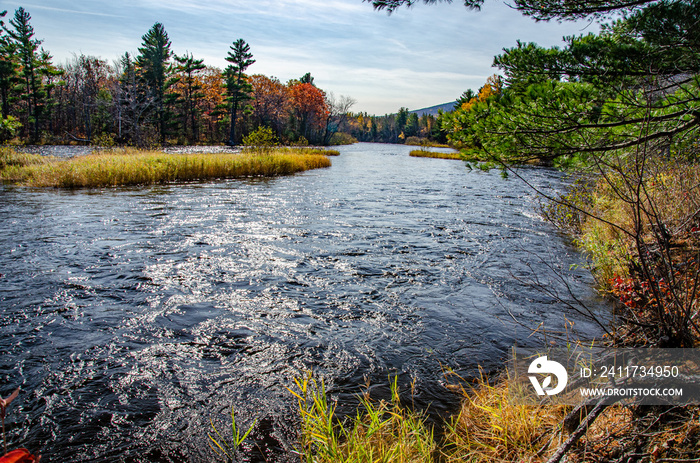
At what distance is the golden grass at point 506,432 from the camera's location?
3129 mm

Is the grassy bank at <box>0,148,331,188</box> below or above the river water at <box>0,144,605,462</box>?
above

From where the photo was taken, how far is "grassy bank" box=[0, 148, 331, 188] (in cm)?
1777

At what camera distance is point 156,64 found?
2010 inches

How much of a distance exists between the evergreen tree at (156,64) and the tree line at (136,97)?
13 cm

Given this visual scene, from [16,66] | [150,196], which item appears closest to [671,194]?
[150,196]

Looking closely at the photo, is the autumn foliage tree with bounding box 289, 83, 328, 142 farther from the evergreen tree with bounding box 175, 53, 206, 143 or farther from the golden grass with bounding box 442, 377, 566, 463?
the golden grass with bounding box 442, 377, 566, 463

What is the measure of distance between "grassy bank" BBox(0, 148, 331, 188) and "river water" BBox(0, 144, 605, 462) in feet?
16.9

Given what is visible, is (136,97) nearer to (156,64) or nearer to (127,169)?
(156,64)

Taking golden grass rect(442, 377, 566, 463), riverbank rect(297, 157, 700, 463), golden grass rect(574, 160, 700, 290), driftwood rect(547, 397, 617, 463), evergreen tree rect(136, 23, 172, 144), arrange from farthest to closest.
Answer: evergreen tree rect(136, 23, 172, 144) < golden grass rect(574, 160, 700, 290) < golden grass rect(442, 377, 566, 463) < riverbank rect(297, 157, 700, 463) < driftwood rect(547, 397, 617, 463)

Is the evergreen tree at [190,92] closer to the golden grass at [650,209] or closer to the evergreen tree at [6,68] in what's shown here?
the evergreen tree at [6,68]

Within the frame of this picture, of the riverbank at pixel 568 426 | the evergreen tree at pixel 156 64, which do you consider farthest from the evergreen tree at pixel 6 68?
the riverbank at pixel 568 426

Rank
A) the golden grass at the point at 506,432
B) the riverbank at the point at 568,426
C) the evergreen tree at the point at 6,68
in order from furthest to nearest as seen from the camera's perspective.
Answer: the evergreen tree at the point at 6,68 → the golden grass at the point at 506,432 → the riverbank at the point at 568,426

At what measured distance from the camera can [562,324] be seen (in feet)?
20.1

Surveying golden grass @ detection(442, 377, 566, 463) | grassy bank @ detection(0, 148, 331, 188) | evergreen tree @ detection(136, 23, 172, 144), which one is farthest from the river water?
evergreen tree @ detection(136, 23, 172, 144)
